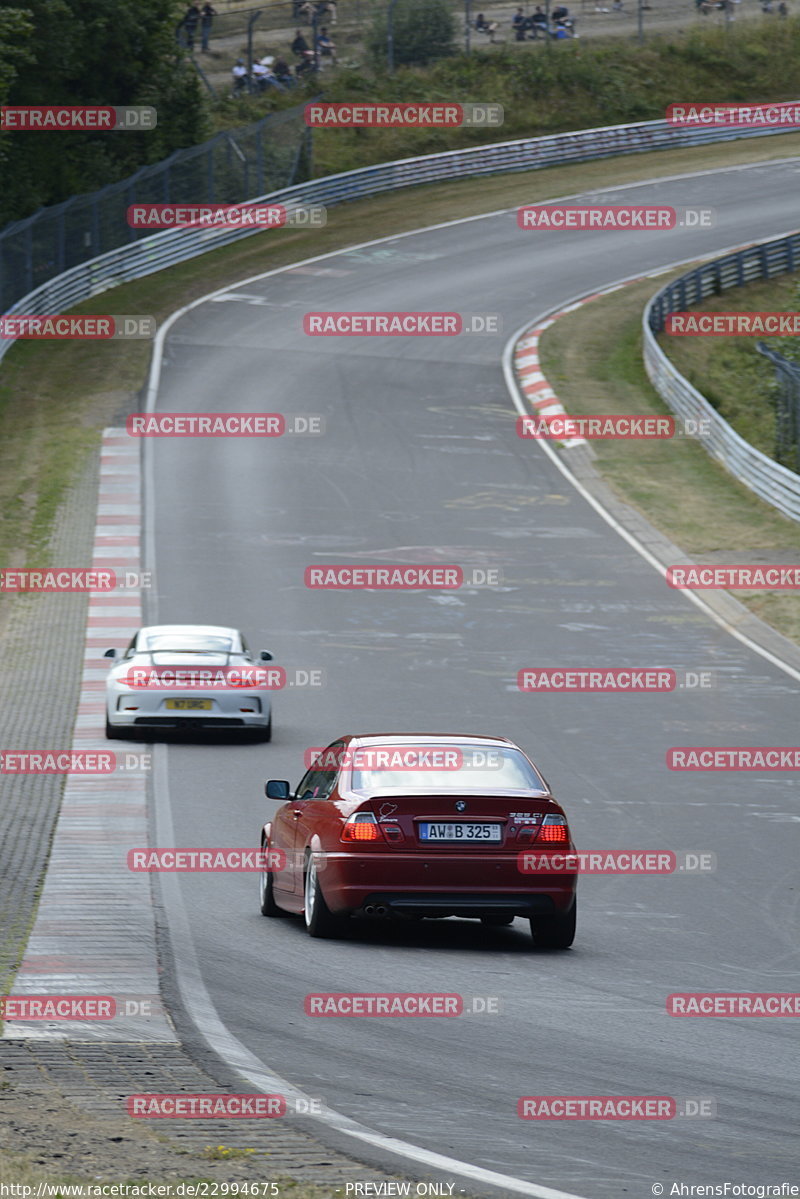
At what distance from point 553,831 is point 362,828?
1228 millimetres

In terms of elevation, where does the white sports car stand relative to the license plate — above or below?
below

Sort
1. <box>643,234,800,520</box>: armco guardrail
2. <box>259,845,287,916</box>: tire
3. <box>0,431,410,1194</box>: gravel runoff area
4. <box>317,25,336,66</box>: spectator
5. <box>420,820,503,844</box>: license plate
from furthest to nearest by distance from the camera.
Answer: <box>317,25,336,66</box>: spectator
<box>643,234,800,520</box>: armco guardrail
<box>259,845,287,916</box>: tire
<box>420,820,503,844</box>: license plate
<box>0,431,410,1194</box>: gravel runoff area

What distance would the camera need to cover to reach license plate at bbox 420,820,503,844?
10.8 metres

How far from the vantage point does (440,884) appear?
1077 centimetres

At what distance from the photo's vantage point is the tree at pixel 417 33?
69.7 meters

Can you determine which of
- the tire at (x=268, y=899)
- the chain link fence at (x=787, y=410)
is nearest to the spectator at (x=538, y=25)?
the chain link fence at (x=787, y=410)

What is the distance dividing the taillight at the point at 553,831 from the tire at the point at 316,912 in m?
1.42

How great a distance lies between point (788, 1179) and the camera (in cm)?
634

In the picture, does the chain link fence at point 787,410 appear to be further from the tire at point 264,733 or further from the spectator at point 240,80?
the spectator at point 240,80

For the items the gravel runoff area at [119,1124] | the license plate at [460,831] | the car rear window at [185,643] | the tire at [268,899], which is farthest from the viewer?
the car rear window at [185,643]

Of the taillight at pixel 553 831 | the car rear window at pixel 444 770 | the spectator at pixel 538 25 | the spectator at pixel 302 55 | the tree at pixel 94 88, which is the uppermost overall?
the spectator at pixel 538 25

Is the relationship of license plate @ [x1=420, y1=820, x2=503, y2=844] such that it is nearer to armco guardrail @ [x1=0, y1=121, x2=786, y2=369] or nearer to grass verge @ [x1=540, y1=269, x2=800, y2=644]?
grass verge @ [x1=540, y1=269, x2=800, y2=644]

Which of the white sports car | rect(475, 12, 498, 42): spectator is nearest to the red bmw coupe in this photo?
the white sports car

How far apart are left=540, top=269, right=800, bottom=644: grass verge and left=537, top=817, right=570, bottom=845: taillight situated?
583 inches
